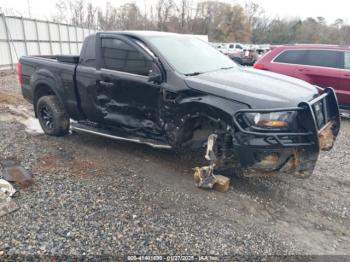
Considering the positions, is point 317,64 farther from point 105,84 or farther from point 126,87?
point 105,84

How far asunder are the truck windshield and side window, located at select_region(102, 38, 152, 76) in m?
0.26

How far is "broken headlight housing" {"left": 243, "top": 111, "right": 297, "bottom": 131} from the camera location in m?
3.19

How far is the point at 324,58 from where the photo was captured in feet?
23.9

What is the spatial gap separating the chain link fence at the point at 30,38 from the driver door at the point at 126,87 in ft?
43.4

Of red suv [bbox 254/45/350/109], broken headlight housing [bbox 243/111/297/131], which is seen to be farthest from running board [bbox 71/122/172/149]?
red suv [bbox 254/45/350/109]

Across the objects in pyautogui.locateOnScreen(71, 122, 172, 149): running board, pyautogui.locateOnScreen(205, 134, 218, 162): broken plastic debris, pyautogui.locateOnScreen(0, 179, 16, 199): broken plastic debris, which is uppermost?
pyautogui.locateOnScreen(205, 134, 218, 162): broken plastic debris

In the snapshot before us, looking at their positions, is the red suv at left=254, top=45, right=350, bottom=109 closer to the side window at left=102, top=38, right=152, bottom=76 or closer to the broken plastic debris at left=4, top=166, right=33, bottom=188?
the side window at left=102, top=38, right=152, bottom=76

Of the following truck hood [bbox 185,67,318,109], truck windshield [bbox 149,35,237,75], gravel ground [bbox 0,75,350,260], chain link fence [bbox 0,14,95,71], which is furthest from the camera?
chain link fence [bbox 0,14,95,71]

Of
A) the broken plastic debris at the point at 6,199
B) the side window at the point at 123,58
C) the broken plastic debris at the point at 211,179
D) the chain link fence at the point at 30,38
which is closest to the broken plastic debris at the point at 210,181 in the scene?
the broken plastic debris at the point at 211,179

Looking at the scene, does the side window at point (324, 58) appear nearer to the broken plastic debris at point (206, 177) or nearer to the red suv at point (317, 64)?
the red suv at point (317, 64)

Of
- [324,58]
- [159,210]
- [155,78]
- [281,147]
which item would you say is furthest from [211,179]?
[324,58]

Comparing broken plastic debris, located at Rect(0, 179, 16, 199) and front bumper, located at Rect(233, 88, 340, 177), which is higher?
front bumper, located at Rect(233, 88, 340, 177)

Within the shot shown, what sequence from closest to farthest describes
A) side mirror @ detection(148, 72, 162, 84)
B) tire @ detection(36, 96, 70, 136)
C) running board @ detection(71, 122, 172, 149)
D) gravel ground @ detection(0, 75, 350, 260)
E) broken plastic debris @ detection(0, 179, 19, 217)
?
gravel ground @ detection(0, 75, 350, 260) < broken plastic debris @ detection(0, 179, 19, 217) < side mirror @ detection(148, 72, 162, 84) < running board @ detection(71, 122, 172, 149) < tire @ detection(36, 96, 70, 136)

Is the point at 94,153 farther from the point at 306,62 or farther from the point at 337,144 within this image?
the point at 306,62
